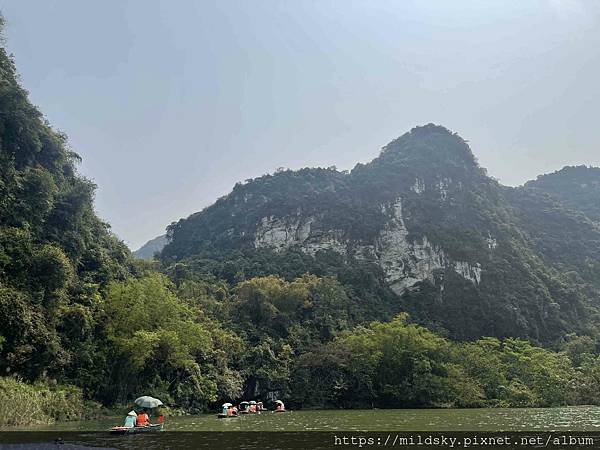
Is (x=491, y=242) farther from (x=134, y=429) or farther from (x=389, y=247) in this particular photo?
(x=134, y=429)

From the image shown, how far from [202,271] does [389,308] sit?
23634 mm

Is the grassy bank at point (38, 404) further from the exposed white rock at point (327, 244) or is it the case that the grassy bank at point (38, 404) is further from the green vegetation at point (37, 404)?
the exposed white rock at point (327, 244)

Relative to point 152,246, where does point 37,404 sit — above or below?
below

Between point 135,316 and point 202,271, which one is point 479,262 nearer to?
point 202,271

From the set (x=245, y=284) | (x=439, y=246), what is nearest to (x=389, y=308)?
(x=439, y=246)

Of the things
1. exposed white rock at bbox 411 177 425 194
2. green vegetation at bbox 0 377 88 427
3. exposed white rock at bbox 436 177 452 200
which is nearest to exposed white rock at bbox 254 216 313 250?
exposed white rock at bbox 411 177 425 194

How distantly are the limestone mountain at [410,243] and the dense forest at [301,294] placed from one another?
0.30m

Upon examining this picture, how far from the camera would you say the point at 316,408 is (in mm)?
41031

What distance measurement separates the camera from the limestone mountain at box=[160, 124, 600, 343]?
6731cm

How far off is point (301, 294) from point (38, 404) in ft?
99.4

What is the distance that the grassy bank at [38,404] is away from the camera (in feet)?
68.1

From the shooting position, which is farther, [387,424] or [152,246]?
[152,246]

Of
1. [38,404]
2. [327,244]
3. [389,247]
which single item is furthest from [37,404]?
[389,247]

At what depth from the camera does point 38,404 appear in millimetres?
23062
